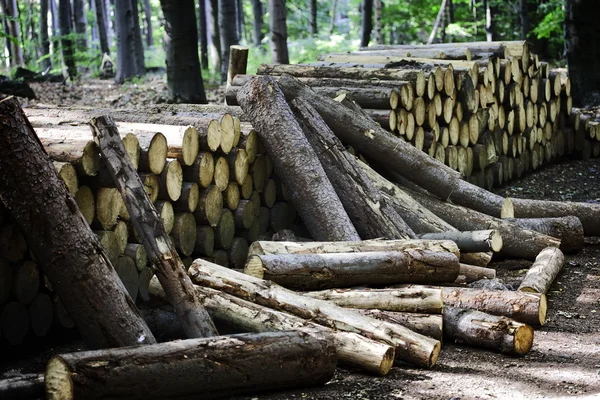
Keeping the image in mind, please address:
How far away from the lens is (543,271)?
6.19 m

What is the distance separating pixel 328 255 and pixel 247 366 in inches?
67.1

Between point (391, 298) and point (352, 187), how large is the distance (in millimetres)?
1894

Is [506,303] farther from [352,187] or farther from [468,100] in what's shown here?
[468,100]

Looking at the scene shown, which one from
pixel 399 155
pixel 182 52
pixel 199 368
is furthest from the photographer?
pixel 182 52

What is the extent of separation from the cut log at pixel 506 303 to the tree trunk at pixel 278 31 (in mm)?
10061

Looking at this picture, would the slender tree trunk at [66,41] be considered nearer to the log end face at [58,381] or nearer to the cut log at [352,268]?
the cut log at [352,268]

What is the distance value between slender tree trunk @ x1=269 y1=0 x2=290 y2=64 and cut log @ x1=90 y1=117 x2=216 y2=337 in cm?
1006

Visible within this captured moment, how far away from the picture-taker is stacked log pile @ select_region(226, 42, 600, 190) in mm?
8891

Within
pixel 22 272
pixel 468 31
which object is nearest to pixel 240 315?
pixel 22 272

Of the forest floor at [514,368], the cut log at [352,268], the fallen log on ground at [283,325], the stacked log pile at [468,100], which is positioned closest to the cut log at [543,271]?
the forest floor at [514,368]

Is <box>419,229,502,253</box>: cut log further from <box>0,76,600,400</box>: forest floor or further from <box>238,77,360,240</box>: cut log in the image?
<box>238,77,360,240</box>: cut log

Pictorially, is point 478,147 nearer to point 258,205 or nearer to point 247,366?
point 258,205

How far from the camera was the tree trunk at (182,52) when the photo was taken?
11.4 metres

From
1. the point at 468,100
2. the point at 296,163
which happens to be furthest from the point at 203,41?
the point at 296,163
